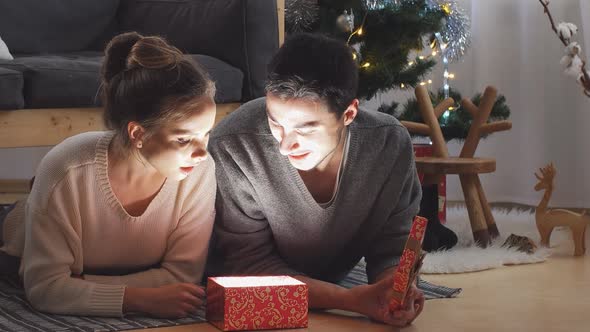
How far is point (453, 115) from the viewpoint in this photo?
2930mm

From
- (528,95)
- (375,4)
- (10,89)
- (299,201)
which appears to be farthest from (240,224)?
(528,95)

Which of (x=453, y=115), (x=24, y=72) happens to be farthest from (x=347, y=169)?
(x=453, y=115)

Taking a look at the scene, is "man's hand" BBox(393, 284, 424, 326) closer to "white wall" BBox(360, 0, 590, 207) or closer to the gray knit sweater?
the gray knit sweater

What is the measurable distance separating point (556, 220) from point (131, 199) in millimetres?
1214

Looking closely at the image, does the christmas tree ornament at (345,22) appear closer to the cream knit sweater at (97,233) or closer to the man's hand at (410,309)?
the cream knit sweater at (97,233)

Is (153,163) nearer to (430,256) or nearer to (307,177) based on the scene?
(307,177)

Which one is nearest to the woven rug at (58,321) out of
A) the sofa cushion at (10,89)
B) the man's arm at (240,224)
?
the man's arm at (240,224)

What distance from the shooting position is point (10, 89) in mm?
2133

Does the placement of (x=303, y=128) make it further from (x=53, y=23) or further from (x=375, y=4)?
(x=53, y=23)

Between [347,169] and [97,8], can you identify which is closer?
[347,169]

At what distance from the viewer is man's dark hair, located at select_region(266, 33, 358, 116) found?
1.52m

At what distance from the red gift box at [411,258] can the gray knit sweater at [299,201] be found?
223 mm

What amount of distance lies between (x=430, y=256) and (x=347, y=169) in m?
0.67

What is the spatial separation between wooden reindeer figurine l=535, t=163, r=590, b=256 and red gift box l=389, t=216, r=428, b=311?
99 centimetres
